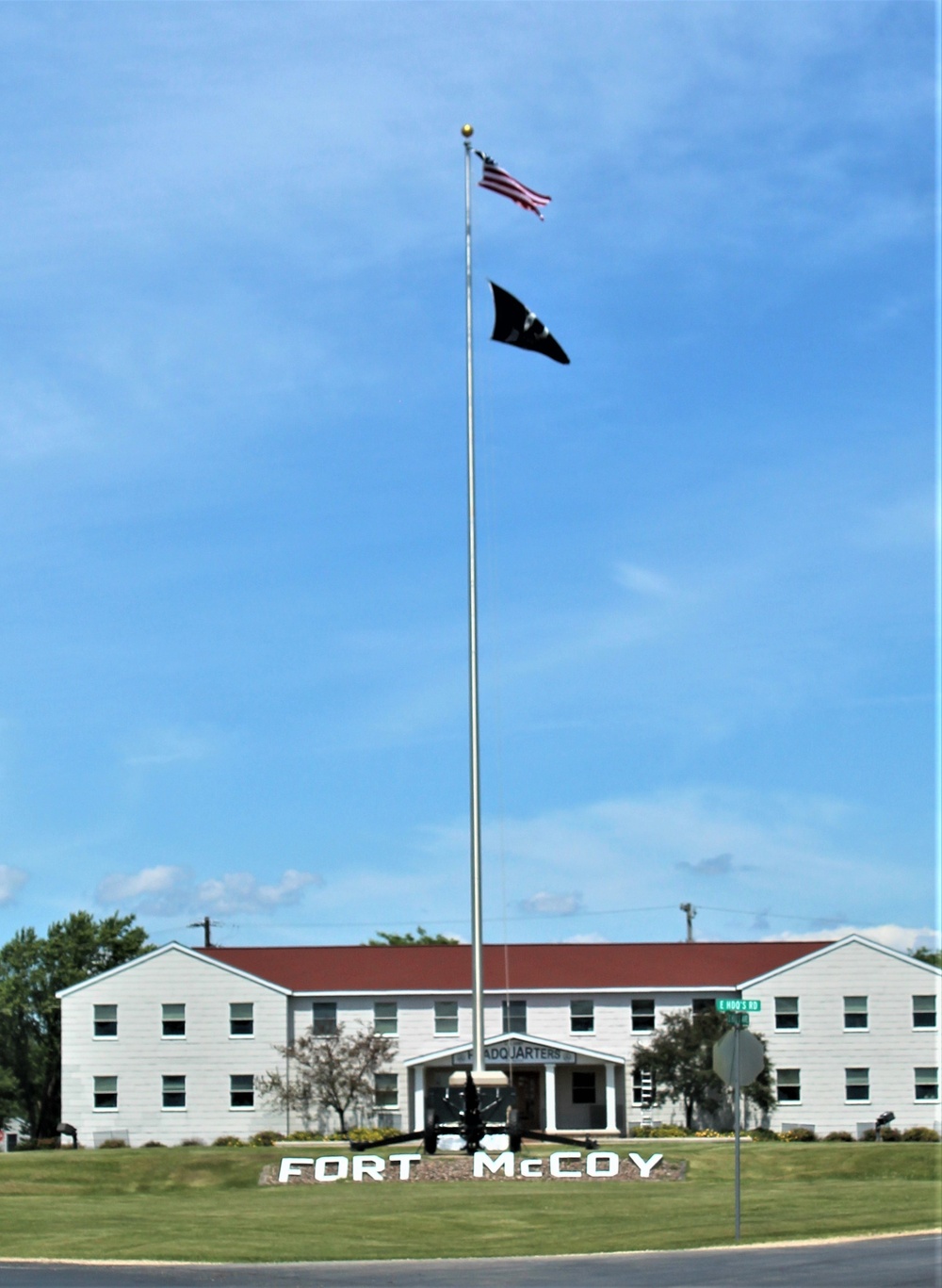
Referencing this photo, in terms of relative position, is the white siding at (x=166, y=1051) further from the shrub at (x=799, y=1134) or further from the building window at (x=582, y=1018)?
the shrub at (x=799, y=1134)

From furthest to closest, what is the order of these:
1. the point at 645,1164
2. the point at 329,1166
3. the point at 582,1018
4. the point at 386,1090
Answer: the point at 582,1018 < the point at 386,1090 < the point at 329,1166 < the point at 645,1164

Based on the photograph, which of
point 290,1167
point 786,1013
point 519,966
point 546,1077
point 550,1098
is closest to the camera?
point 290,1167

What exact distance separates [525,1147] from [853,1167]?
7659 mm

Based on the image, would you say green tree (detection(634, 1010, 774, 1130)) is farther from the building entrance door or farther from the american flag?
the american flag

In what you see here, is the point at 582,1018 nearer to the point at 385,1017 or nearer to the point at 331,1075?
the point at 385,1017

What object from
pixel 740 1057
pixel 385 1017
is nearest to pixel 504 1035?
pixel 385 1017

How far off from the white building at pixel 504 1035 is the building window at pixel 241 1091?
5cm

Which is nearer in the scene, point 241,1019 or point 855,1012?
point 855,1012

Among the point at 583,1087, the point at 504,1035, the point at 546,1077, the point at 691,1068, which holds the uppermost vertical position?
the point at 504,1035

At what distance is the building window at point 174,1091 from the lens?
58.3m

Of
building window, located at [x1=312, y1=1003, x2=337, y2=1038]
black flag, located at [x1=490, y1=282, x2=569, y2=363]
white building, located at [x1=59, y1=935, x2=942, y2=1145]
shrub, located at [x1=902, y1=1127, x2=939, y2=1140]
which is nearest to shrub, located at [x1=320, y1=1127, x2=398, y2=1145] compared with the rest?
white building, located at [x1=59, y1=935, x2=942, y2=1145]

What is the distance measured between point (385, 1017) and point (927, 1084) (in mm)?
19467

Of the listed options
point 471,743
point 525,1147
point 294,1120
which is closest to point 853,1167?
point 525,1147

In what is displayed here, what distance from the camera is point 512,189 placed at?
34.5 metres
